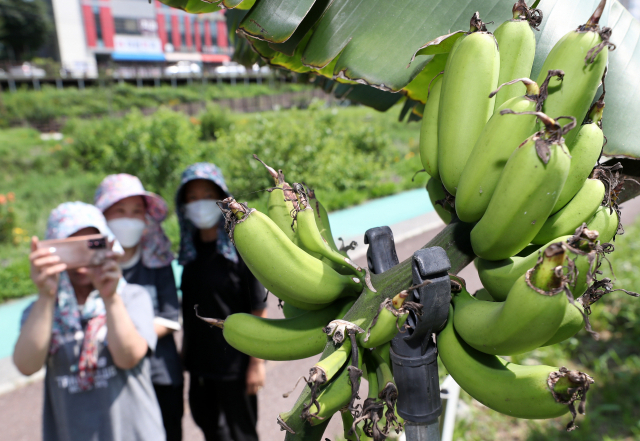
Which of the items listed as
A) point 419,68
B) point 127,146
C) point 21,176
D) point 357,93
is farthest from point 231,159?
point 419,68

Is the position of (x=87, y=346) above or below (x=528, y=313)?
below

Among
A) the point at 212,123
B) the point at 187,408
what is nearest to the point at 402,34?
the point at 187,408

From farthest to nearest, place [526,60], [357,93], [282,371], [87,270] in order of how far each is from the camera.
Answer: [282,371]
[87,270]
[357,93]
[526,60]

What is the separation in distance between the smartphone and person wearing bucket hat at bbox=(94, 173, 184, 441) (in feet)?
1.50

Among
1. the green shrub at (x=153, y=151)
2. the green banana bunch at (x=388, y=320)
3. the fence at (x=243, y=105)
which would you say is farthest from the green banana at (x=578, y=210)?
the fence at (x=243, y=105)

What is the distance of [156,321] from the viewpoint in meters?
2.16

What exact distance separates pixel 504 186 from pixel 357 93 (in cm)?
103

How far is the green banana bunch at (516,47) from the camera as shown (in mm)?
888

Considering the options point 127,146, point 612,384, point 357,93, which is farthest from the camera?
point 127,146

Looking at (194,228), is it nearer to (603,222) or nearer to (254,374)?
(254,374)

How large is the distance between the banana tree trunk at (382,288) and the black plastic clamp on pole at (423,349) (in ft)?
0.21

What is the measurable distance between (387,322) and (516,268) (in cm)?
29

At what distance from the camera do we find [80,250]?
72.4 inches

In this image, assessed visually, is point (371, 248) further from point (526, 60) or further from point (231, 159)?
point (231, 159)
